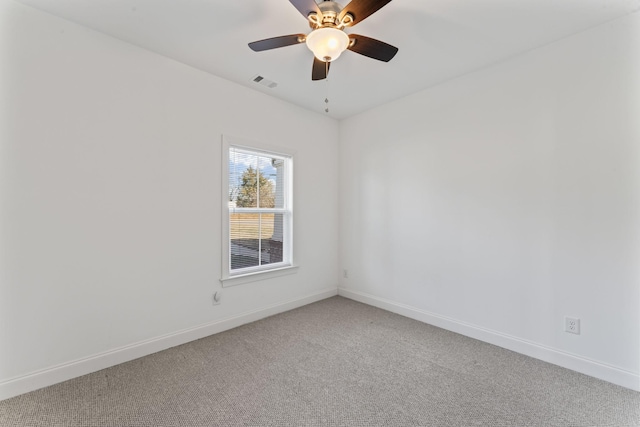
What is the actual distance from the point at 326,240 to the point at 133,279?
→ 2.39m

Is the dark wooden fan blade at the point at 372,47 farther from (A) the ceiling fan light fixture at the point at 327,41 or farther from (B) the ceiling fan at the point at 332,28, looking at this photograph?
(A) the ceiling fan light fixture at the point at 327,41

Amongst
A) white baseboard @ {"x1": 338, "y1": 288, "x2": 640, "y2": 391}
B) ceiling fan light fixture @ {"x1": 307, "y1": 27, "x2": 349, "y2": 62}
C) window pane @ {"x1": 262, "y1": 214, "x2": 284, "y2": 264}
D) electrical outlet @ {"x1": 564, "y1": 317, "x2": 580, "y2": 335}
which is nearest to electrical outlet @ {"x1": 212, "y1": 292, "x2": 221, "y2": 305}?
window pane @ {"x1": 262, "y1": 214, "x2": 284, "y2": 264}

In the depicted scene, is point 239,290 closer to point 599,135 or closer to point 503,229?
point 503,229

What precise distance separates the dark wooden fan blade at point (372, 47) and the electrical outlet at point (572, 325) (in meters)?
2.49

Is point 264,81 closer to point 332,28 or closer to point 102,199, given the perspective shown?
point 332,28

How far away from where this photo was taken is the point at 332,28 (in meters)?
1.69

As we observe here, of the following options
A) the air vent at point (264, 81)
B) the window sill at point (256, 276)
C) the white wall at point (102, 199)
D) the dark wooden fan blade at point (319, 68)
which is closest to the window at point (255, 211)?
the window sill at point (256, 276)

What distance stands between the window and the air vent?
67 cm

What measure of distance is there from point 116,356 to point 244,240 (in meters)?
1.52

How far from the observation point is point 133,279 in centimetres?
244

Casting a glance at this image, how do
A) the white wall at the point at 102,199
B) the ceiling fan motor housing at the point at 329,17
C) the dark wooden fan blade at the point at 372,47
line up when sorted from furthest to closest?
the white wall at the point at 102,199, the dark wooden fan blade at the point at 372,47, the ceiling fan motor housing at the point at 329,17

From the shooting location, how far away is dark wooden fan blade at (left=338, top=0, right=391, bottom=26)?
1562 millimetres

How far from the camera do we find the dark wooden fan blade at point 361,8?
61.5 inches

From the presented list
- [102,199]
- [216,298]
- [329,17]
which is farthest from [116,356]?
[329,17]
